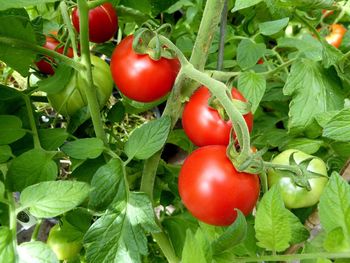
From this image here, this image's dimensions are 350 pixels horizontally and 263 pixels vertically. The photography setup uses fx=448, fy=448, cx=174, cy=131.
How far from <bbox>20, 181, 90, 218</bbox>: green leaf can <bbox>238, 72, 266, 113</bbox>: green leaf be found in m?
0.30

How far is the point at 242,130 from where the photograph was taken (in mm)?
460

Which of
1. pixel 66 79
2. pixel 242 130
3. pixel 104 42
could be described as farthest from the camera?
pixel 104 42

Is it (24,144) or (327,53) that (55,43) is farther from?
(327,53)

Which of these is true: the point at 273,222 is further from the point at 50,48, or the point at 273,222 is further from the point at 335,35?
the point at 335,35

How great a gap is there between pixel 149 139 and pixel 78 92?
0.63 feet

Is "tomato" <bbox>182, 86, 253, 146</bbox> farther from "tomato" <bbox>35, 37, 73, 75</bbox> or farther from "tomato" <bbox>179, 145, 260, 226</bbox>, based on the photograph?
"tomato" <bbox>35, 37, 73, 75</bbox>


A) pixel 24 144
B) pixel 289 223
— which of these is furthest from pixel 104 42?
pixel 289 223

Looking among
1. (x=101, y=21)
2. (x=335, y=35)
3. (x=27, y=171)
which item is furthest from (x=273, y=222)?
(x=335, y=35)

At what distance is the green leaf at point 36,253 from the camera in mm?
435

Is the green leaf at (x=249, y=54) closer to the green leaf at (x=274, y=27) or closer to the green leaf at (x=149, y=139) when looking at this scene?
the green leaf at (x=274, y=27)

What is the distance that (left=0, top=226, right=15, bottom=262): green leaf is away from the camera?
0.44 m

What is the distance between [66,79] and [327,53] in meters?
0.38

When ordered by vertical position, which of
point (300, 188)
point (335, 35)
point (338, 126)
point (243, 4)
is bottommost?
point (335, 35)

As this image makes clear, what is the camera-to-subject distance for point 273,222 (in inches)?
18.8
